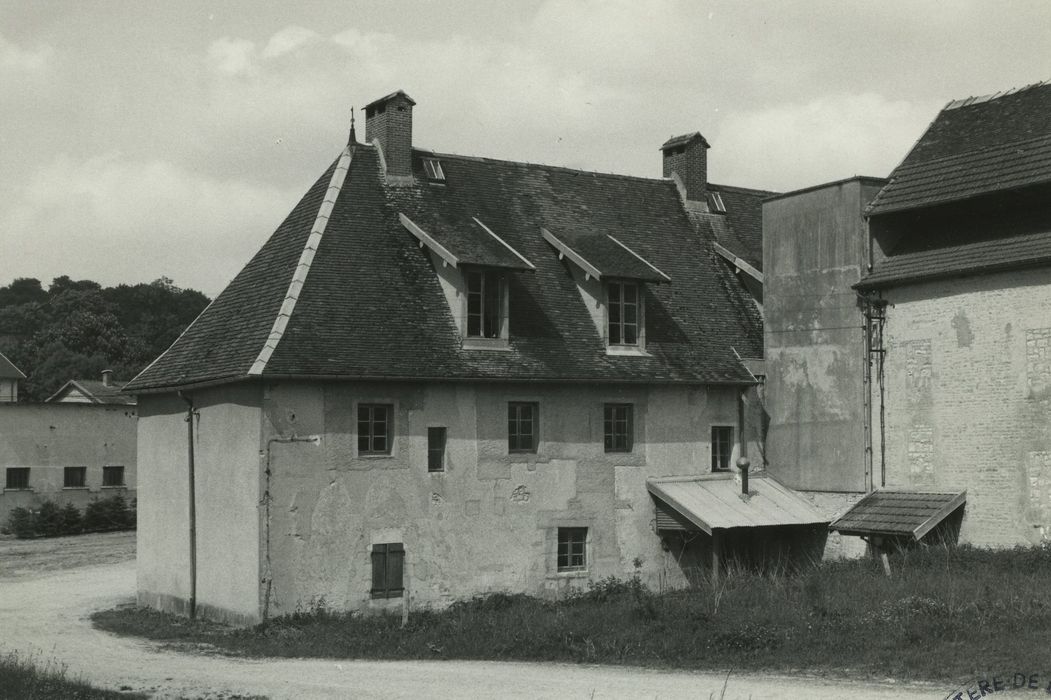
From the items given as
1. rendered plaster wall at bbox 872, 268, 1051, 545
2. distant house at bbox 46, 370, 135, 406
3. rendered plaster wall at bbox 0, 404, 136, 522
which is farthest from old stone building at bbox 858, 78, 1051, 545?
distant house at bbox 46, 370, 135, 406

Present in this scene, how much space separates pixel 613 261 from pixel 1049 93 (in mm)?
9942

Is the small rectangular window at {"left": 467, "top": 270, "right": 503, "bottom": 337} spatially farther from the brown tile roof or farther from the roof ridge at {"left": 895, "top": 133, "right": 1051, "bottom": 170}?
the roof ridge at {"left": 895, "top": 133, "right": 1051, "bottom": 170}

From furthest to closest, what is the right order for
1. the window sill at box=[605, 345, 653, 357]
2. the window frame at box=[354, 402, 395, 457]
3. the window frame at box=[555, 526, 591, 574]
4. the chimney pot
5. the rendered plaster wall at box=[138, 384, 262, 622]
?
the window sill at box=[605, 345, 653, 357] → the chimney pot → the window frame at box=[555, 526, 591, 574] → the window frame at box=[354, 402, 395, 457] → the rendered plaster wall at box=[138, 384, 262, 622]

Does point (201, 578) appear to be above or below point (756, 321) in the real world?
below

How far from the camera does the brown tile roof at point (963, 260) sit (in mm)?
24328

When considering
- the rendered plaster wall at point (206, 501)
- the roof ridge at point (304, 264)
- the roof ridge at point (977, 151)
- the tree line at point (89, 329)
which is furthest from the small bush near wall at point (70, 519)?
the tree line at point (89, 329)

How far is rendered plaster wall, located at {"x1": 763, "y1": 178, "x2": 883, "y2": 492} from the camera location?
91.0 feet

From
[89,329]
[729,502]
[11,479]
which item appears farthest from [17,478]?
[89,329]

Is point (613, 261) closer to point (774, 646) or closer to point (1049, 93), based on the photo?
point (1049, 93)

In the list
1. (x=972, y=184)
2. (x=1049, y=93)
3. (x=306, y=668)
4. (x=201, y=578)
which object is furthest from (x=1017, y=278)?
(x=201, y=578)

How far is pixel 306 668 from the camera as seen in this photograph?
18.9 meters

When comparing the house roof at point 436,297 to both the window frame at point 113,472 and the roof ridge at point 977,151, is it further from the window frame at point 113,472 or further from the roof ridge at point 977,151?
the window frame at point 113,472

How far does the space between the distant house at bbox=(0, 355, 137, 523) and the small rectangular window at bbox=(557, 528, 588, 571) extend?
29.8 metres

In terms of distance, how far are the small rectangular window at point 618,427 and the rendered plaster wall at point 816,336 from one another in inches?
150
